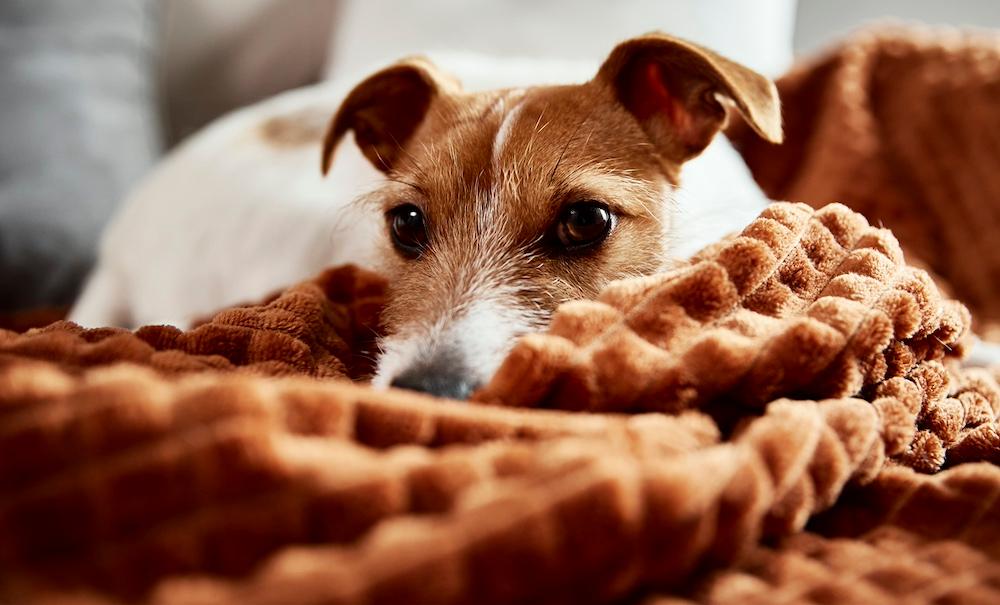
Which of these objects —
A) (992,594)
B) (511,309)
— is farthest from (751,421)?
(511,309)

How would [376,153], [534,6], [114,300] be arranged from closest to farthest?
[376,153]
[114,300]
[534,6]

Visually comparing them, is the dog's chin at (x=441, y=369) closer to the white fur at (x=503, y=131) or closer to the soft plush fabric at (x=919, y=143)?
the white fur at (x=503, y=131)

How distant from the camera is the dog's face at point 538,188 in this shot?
136 cm

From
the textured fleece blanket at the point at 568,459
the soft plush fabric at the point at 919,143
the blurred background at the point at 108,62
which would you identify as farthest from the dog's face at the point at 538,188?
the blurred background at the point at 108,62

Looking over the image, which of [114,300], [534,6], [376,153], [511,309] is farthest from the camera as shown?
[534,6]

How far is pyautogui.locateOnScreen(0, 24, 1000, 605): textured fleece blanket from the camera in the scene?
2.13ft

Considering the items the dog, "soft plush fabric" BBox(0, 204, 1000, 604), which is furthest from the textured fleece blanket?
the dog

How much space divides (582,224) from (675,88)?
1.32ft

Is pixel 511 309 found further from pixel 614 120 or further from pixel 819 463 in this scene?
pixel 819 463

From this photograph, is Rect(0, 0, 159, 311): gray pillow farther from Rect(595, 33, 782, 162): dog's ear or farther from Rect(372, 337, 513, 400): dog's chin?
Rect(595, 33, 782, 162): dog's ear

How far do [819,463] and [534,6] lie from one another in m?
2.22

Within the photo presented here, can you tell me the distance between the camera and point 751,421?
0.88m

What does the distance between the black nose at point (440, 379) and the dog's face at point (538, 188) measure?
50 millimetres

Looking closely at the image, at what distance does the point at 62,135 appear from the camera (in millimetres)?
2633
